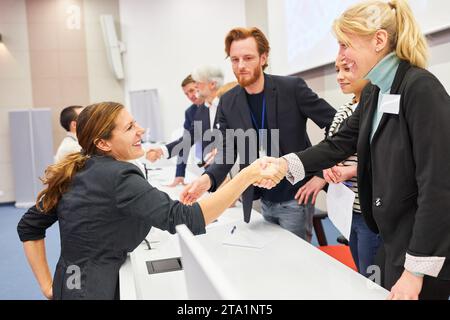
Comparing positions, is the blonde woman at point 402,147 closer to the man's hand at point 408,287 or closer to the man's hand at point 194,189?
the man's hand at point 408,287

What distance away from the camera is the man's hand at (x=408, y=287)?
44.0 inches

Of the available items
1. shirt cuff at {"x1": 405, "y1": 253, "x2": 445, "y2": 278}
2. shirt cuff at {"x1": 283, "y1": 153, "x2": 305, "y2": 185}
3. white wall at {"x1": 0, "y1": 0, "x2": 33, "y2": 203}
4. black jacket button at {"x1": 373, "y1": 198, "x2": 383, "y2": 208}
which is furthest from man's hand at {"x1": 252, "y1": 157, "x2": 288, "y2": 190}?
white wall at {"x1": 0, "y1": 0, "x2": 33, "y2": 203}

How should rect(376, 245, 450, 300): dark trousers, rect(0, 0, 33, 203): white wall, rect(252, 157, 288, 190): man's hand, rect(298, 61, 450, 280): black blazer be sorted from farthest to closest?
rect(0, 0, 33, 203): white wall
rect(252, 157, 288, 190): man's hand
rect(376, 245, 450, 300): dark trousers
rect(298, 61, 450, 280): black blazer

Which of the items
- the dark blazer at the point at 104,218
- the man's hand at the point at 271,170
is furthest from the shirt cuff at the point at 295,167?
the dark blazer at the point at 104,218

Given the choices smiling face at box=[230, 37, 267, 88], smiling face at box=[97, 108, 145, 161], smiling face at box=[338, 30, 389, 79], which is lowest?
smiling face at box=[97, 108, 145, 161]

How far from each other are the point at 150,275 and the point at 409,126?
1.13m

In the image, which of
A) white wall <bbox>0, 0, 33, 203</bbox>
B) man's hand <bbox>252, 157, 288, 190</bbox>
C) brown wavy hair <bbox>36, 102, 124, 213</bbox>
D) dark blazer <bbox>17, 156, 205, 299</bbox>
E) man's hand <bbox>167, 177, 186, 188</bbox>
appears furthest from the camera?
white wall <bbox>0, 0, 33, 203</bbox>

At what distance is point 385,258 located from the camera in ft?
4.45

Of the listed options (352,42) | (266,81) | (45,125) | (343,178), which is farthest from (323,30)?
(45,125)

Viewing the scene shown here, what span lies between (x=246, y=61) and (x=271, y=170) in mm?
747

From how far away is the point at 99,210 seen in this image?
4.98 ft

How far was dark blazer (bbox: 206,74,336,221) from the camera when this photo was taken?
226cm

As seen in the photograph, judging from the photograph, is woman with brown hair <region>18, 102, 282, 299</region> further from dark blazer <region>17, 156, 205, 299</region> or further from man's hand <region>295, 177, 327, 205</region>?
man's hand <region>295, 177, 327, 205</region>

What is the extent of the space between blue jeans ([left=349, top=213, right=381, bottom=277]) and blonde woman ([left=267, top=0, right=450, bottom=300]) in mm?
454
